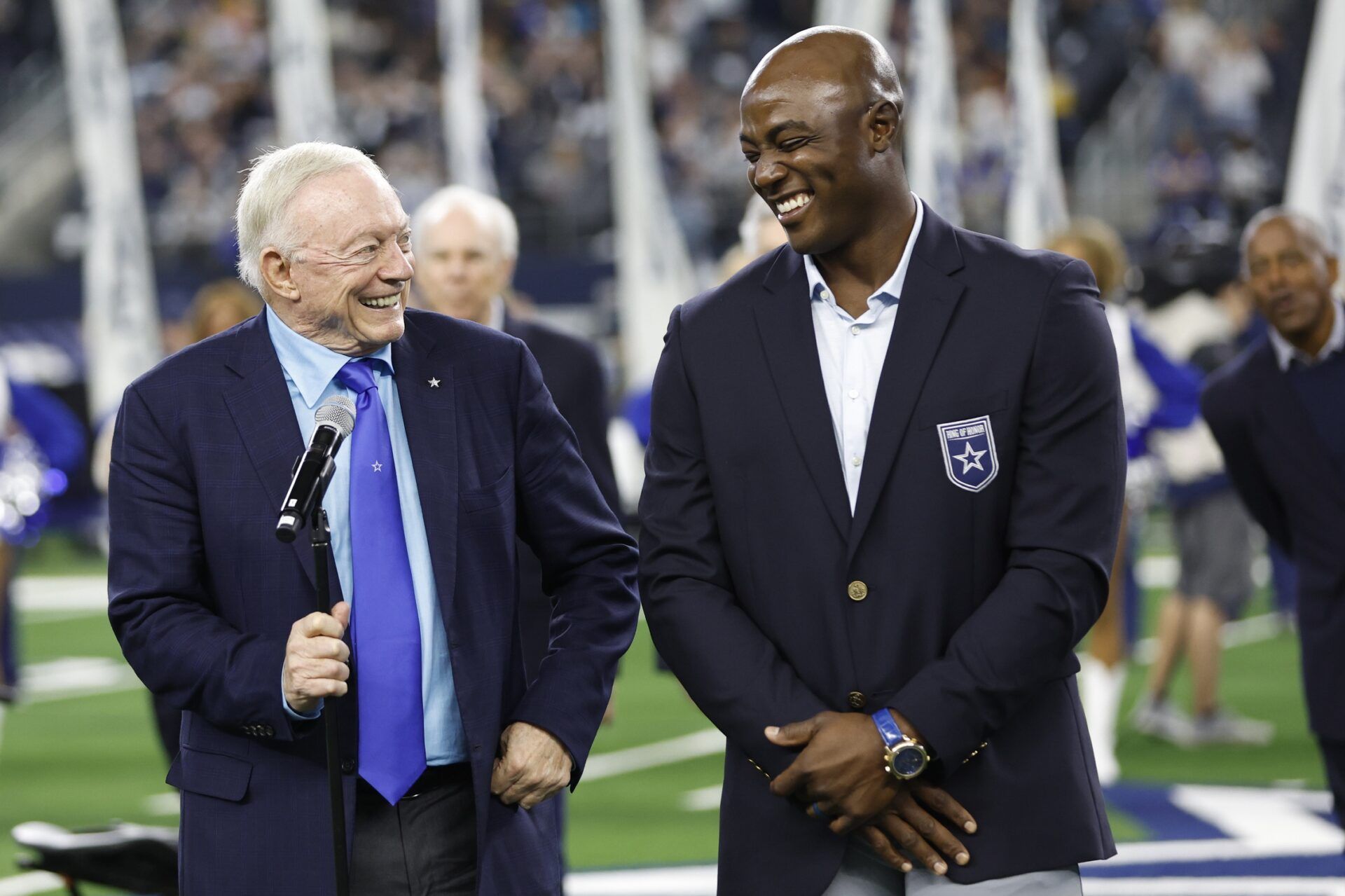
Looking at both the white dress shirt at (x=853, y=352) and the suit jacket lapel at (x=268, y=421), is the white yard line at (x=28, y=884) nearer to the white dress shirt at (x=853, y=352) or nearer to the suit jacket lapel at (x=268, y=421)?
the suit jacket lapel at (x=268, y=421)

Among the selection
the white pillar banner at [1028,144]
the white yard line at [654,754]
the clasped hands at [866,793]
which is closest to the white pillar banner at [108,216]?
the white pillar banner at [1028,144]

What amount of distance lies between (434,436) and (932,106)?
12223mm

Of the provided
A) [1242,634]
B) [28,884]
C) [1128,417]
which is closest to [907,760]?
[28,884]

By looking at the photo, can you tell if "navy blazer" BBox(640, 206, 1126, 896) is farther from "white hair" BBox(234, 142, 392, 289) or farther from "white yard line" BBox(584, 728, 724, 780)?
"white yard line" BBox(584, 728, 724, 780)

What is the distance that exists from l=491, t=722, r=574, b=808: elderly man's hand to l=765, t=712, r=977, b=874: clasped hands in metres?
0.43

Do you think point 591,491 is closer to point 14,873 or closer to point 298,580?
point 298,580

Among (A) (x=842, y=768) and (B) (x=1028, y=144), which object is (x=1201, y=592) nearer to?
(B) (x=1028, y=144)

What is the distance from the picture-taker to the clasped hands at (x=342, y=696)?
3.18 metres

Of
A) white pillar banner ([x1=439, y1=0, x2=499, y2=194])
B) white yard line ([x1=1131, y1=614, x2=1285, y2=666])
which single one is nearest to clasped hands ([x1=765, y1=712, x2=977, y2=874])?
white yard line ([x1=1131, y1=614, x2=1285, y2=666])

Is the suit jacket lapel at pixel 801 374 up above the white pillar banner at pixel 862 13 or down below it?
below

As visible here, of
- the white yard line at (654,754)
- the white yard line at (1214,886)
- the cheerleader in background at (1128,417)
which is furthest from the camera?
the white yard line at (654,754)

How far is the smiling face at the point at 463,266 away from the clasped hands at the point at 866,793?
2.83 meters

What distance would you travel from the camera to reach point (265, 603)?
3.44 metres

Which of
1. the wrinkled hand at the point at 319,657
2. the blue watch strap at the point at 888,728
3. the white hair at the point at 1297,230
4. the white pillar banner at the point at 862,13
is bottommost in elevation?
the blue watch strap at the point at 888,728
